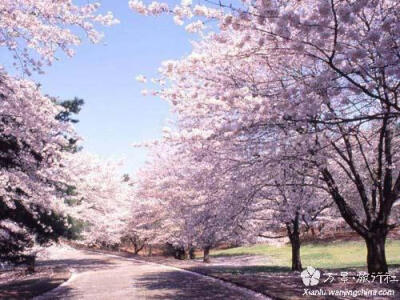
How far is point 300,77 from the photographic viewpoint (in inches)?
331

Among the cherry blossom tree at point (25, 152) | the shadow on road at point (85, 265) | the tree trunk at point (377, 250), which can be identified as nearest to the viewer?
the cherry blossom tree at point (25, 152)

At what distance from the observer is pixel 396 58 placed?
6609 mm

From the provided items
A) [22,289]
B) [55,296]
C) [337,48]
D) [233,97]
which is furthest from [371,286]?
[22,289]

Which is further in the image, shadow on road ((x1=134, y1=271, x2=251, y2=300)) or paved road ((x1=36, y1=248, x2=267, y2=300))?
paved road ((x1=36, y1=248, x2=267, y2=300))

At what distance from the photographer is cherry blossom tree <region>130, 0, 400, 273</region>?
6520 mm

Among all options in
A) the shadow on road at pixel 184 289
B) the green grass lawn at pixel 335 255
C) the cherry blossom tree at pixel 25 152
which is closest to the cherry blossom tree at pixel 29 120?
the cherry blossom tree at pixel 25 152

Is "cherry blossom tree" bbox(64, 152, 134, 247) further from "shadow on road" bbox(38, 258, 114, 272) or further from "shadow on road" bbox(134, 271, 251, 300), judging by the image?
"shadow on road" bbox(134, 271, 251, 300)

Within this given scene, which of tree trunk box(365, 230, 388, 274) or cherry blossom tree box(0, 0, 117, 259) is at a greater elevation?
cherry blossom tree box(0, 0, 117, 259)

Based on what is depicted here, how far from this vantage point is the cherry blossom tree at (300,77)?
21.4 feet

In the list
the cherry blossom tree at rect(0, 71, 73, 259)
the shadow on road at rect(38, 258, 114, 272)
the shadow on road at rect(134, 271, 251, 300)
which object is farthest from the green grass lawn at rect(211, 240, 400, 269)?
the cherry blossom tree at rect(0, 71, 73, 259)

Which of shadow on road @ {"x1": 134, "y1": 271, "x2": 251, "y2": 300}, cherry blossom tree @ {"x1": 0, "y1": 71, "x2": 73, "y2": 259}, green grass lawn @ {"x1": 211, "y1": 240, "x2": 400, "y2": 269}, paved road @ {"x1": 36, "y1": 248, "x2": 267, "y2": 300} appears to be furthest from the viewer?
green grass lawn @ {"x1": 211, "y1": 240, "x2": 400, "y2": 269}

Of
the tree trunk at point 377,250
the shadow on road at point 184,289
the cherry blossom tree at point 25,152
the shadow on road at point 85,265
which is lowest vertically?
the shadow on road at point 85,265

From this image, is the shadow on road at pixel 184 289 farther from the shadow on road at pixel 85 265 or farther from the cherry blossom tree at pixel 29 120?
the shadow on road at pixel 85 265

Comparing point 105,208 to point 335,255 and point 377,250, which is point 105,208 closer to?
point 335,255
